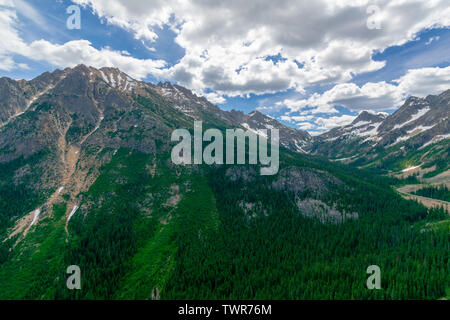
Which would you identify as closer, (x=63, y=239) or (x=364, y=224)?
(x=63, y=239)

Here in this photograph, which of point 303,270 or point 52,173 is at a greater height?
point 52,173

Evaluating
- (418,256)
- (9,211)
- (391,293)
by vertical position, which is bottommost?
(391,293)

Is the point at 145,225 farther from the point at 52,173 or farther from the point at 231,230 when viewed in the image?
the point at 52,173
